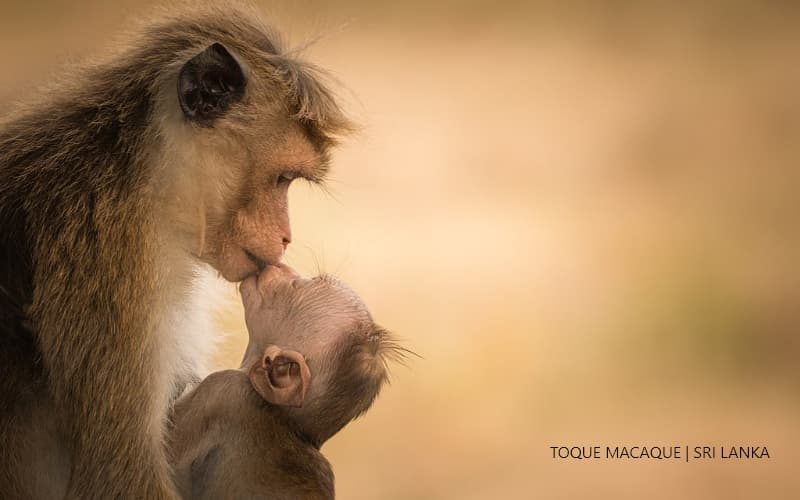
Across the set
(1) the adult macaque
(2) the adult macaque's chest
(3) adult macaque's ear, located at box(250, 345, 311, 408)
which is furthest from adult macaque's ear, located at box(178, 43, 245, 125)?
(3) adult macaque's ear, located at box(250, 345, 311, 408)

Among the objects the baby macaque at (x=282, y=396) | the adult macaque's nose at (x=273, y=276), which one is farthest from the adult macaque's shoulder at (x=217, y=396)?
the adult macaque's nose at (x=273, y=276)

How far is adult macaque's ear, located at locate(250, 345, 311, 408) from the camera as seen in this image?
8.71 ft

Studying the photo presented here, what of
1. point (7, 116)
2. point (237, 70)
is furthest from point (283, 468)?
point (7, 116)

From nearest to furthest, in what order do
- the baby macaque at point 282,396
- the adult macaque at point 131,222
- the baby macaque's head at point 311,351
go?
the adult macaque at point 131,222 → the baby macaque at point 282,396 → the baby macaque's head at point 311,351

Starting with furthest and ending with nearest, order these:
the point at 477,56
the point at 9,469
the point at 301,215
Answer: the point at 477,56, the point at 301,215, the point at 9,469

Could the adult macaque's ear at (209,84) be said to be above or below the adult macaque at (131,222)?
above

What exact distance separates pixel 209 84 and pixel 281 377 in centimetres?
69

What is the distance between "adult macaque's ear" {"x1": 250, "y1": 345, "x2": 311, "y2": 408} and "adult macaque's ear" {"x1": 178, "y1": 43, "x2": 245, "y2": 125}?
1.86 ft

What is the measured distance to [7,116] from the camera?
2904 millimetres

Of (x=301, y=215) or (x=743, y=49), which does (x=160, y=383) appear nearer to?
(x=301, y=215)

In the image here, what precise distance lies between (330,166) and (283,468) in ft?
2.50

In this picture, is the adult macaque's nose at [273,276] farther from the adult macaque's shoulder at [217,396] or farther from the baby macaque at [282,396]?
the adult macaque's shoulder at [217,396]

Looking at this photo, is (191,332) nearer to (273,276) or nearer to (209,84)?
(273,276)

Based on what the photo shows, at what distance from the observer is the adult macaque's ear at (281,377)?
265cm
